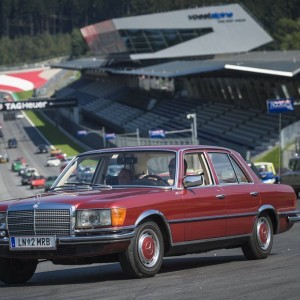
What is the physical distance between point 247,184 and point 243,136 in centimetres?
6282

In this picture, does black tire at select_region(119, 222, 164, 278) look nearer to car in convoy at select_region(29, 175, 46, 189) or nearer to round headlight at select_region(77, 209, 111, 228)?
round headlight at select_region(77, 209, 111, 228)

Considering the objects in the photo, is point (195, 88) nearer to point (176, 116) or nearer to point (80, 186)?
point (176, 116)

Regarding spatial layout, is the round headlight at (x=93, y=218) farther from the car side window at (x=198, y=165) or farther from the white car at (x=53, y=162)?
the white car at (x=53, y=162)

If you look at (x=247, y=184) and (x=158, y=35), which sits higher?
(x=158, y=35)

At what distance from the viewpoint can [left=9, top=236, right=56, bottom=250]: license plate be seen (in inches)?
458

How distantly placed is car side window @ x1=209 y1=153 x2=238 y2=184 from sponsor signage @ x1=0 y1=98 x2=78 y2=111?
99.4 m

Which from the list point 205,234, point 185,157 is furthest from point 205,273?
point 185,157

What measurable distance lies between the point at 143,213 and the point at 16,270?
1.68 metres

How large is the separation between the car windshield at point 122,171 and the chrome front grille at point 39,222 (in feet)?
3.46

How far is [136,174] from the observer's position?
12.9 m

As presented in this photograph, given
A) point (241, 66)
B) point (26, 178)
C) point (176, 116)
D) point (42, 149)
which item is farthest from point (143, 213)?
point (42, 149)

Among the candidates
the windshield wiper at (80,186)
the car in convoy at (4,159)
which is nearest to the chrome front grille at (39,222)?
the windshield wiper at (80,186)

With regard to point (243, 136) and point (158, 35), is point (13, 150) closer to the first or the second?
point (158, 35)

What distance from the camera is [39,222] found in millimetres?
11719
